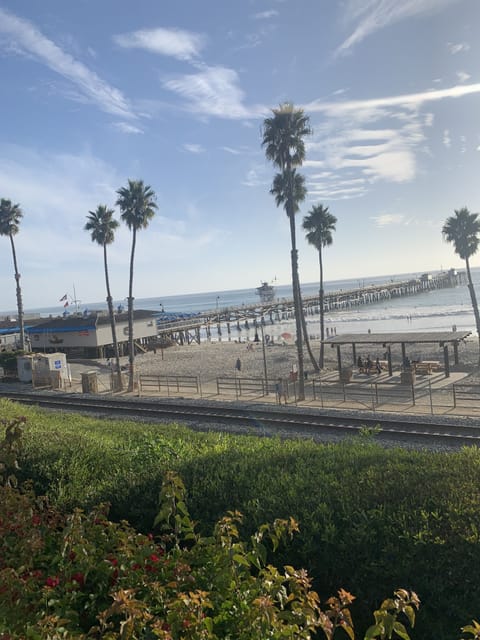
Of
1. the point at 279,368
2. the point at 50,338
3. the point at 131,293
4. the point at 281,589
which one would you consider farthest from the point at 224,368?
the point at 281,589

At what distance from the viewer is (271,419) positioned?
18891 mm

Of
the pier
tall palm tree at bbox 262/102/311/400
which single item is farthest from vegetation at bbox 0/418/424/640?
the pier

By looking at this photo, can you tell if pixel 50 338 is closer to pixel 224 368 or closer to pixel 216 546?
pixel 224 368

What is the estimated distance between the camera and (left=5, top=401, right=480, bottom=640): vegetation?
4.34 metres

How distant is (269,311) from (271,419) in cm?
10533

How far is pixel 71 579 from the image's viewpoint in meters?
4.34

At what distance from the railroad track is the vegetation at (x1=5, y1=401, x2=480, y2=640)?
265 inches

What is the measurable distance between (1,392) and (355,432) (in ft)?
74.4

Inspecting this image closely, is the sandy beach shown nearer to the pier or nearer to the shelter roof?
the shelter roof

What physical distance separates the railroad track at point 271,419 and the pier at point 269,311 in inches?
1576

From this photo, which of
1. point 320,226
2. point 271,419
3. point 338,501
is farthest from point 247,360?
point 338,501

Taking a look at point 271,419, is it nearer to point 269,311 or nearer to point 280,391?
point 280,391

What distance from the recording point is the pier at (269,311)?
84.3m

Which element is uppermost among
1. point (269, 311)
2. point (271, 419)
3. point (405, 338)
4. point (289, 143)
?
point (289, 143)
